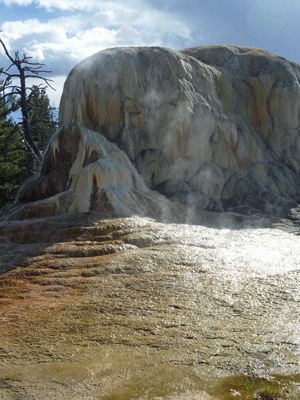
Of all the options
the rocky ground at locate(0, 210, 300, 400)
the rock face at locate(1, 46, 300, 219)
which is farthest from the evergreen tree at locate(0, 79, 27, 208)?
the rocky ground at locate(0, 210, 300, 400)

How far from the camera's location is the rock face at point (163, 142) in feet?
28.7

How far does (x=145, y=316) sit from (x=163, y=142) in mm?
7544

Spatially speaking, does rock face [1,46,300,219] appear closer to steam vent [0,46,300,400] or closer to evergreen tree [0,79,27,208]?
steam vent [0,46,300,400]

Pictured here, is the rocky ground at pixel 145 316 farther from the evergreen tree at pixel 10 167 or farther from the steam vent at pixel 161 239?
the evergreen tree at pixel 10 167

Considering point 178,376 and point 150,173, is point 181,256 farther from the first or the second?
point 150,173

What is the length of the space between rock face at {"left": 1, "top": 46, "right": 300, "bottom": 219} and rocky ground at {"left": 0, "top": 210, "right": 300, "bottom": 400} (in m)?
1.99

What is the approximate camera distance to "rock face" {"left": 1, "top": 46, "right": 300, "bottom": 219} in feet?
28.7

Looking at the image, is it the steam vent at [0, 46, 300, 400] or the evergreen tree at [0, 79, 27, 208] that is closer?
the steam vent at [0, 46, 300, 400]

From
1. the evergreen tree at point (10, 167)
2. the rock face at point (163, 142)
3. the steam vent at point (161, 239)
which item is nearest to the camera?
the steam vent at point (161, 239)

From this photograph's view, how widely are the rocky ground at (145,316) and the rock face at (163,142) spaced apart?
199 centimetres

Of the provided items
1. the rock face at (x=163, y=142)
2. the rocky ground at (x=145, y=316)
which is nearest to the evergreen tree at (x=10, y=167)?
the rock face at (x=163, y=142)

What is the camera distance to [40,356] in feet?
10.9

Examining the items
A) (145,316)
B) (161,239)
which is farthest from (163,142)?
(145,316)

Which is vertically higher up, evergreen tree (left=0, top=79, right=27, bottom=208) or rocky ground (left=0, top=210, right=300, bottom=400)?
evergreen tree (left=0, top=79, right=27, bottom=208)
